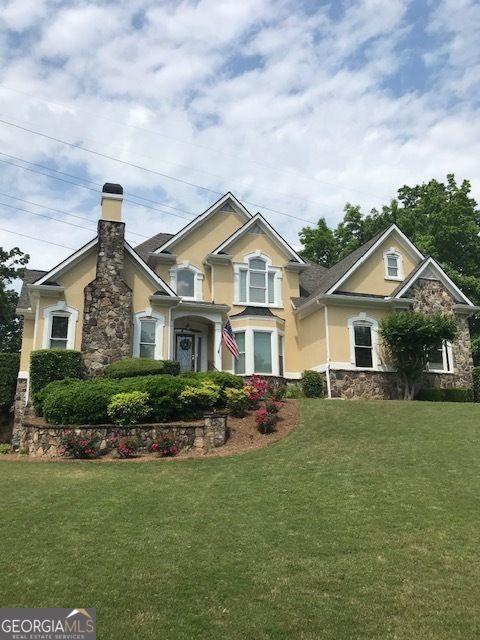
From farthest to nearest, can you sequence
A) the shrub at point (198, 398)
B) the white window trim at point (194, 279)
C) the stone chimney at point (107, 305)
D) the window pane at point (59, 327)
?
the white window trim at point (194, 279) → the window pane at point (59, 327) → the stone chimney at point (107, 305) → the shrub at point (198, 398)

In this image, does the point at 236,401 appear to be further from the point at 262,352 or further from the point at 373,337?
the point at 373,337

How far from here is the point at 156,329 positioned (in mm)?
22359

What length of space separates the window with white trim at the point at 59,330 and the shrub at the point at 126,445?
6861 mm

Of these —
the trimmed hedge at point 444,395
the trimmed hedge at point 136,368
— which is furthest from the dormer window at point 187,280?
the trimmed hedge at point 444,395

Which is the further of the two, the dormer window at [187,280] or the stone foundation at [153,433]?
the dormer window at [187,280]

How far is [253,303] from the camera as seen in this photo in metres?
25.6

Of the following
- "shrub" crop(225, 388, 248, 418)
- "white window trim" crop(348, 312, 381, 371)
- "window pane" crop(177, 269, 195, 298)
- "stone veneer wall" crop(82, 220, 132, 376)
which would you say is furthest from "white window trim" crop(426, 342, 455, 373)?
"stone veneer wall" crop(82, 220, 132, 376)

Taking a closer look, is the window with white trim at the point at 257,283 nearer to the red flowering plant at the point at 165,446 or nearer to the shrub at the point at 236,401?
the shrub at the point at 236,401

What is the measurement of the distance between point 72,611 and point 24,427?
12203mm

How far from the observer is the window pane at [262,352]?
24.1m

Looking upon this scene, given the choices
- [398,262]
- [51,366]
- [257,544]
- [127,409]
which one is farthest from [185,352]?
[257,544]

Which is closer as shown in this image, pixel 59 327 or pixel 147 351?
pixel 59 327

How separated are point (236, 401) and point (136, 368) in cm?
389

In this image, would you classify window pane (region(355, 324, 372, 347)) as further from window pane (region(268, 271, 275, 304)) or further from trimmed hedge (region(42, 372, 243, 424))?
trimmed hedge (region(42, 372, 243, 424))
